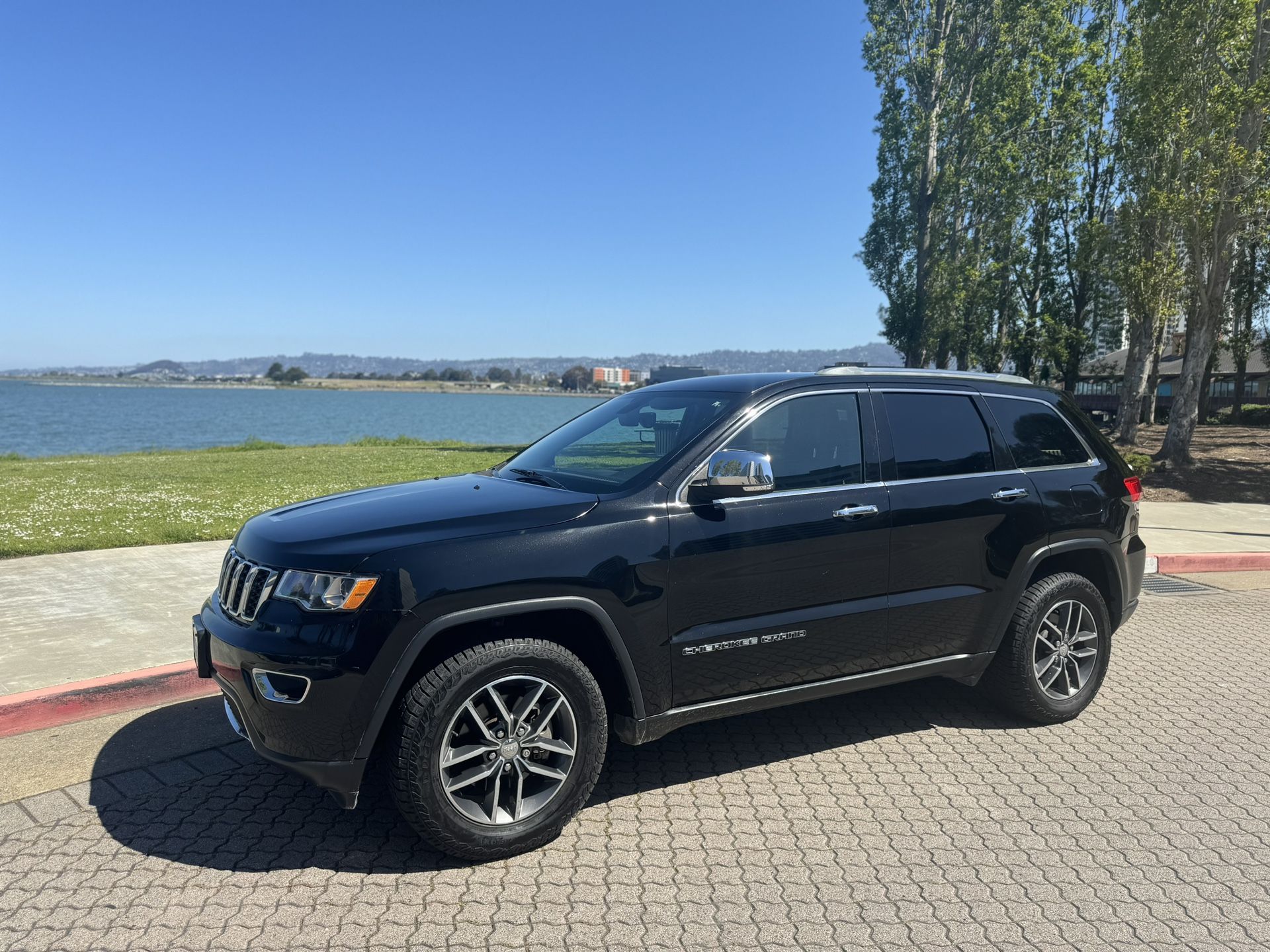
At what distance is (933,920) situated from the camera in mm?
3141

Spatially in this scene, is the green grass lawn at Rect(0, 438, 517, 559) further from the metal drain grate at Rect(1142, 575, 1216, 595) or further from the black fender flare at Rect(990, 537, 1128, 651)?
the metal drain grate at Rect(1142, 575, 1216, 595)

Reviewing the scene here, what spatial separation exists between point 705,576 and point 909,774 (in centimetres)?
155

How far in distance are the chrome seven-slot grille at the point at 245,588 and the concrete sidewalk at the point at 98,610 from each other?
7.09 ft

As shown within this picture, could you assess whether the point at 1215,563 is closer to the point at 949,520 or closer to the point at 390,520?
the point at 949,520

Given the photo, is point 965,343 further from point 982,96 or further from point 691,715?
point 691,715

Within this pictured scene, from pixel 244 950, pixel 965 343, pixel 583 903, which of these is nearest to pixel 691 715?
pixel 583 903

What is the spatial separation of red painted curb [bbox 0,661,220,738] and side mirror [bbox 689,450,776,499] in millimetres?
3193

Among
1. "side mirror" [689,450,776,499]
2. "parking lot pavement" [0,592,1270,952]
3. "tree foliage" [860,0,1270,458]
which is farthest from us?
"tree foliage" [860,0,1270,458]

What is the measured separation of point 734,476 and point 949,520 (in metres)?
1.33

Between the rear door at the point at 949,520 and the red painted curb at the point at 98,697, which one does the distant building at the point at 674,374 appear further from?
the red painted curb at the point at 98,697

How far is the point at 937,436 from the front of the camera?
15.3 feet

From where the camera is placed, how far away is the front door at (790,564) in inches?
151

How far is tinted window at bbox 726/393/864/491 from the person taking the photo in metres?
4.21

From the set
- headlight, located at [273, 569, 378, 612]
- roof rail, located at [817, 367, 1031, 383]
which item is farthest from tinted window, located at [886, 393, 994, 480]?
headlight, located at [273, 569, 378, 612]
